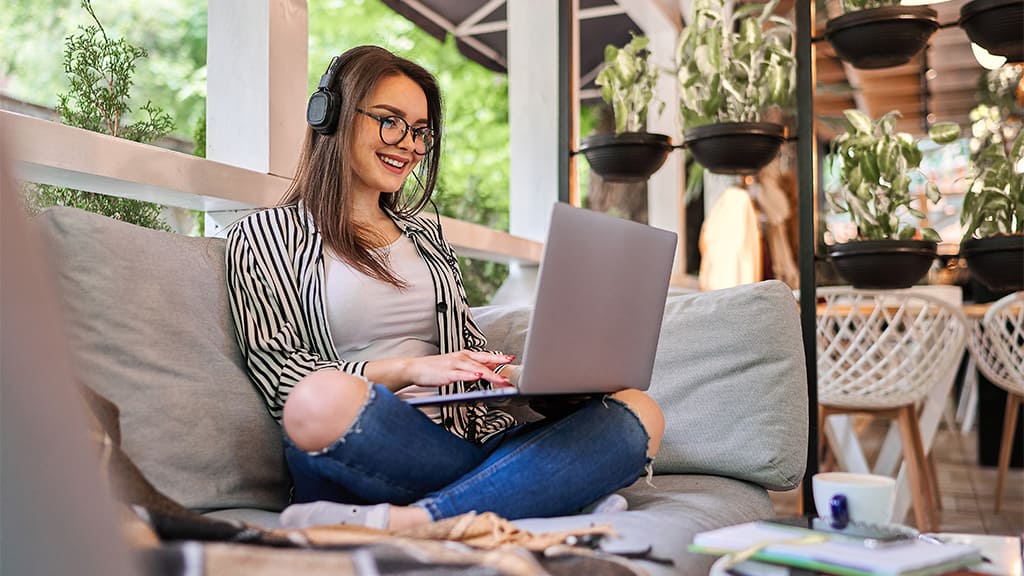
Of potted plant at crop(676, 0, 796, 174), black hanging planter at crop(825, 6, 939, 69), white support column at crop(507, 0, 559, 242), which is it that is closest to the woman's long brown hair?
potted plant at crop(676, 0, 796, 174)

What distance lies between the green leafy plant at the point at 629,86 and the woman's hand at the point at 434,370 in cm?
149

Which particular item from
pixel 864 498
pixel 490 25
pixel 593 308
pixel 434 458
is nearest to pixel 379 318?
pixel 434 458

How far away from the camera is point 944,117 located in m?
9.54

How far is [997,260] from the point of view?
225 cm

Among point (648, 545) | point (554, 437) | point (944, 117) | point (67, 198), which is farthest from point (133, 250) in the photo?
point (944, 117)

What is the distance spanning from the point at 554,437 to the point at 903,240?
1.30 metres

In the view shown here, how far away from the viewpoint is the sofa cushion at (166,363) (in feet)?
4.53

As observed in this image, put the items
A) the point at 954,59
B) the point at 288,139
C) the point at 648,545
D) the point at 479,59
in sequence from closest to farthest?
the point at 648,545
the point at 288,139
the point at 479,59
the point at 954,59

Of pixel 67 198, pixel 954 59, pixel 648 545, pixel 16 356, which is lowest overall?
pixel 648 545

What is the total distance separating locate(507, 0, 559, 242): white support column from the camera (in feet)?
12.0

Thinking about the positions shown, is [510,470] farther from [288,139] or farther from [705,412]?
[288,139]

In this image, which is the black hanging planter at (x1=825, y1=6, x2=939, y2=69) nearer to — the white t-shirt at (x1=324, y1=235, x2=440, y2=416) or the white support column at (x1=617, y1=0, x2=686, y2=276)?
the white t-shirt at (x1=324, y1=235, x2=440, y2=416)

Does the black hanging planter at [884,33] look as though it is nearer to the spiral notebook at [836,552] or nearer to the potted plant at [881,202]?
the potted plant at [881,202]

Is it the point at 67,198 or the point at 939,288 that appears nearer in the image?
the point at 67,198
